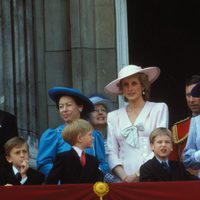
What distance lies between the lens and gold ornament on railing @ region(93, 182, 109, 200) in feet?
29.6

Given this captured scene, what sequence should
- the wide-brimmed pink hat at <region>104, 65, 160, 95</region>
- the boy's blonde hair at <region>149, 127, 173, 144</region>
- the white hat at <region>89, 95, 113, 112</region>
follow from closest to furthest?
the boy's blonde hair at <region>149, 127, 173, 144</region> < the wide-brimmed pink hat at <region>104, 65, 160, 95</region> < the white hat at <region>89, 95, 113, 112</region>

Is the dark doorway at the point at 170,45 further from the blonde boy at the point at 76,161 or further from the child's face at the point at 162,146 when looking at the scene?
the blonde boy at the point at 76,161

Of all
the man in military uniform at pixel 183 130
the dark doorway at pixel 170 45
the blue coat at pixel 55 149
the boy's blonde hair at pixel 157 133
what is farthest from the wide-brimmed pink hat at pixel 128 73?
the dark doorway at pixel 170 45

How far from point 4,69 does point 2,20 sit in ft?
1.93

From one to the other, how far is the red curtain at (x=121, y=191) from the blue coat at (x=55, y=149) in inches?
36.2

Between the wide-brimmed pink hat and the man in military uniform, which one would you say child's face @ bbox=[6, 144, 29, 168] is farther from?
the man in military uniform

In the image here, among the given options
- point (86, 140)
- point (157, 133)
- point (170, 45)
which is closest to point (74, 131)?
point (86, 140)

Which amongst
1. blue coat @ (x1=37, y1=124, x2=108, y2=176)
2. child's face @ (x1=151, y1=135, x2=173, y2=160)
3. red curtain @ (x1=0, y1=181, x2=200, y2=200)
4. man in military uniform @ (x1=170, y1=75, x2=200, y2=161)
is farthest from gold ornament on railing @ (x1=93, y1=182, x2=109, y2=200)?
man in military uniform @ (x1=170, y1=75, x2=200, y2=161)

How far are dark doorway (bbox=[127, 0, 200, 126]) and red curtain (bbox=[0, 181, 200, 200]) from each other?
701cm

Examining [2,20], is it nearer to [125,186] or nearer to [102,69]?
[102,69]

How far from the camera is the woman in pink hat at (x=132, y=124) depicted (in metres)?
10.1

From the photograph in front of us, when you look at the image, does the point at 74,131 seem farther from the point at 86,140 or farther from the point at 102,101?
the point at 102,101

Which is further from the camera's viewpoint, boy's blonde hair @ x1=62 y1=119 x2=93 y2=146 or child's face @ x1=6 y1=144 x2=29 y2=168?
child's face @ x1=6 y1=144 x2=29 y2=168

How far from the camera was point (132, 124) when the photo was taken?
1031 cm
